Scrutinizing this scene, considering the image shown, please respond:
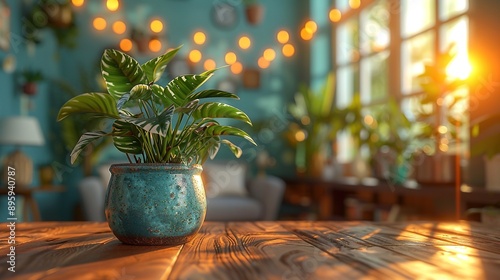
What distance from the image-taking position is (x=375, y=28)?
15.3 ft

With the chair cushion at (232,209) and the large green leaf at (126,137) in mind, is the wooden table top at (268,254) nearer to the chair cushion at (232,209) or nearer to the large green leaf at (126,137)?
the large green leaf at (126,137)

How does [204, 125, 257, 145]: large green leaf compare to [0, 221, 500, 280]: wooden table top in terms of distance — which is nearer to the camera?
[0, 221, 500, 280]: wooden table top

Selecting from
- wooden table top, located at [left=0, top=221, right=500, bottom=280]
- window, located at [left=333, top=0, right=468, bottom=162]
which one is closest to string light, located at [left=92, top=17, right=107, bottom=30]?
window, located at [left=333, top=0, right=468, bottom=162]

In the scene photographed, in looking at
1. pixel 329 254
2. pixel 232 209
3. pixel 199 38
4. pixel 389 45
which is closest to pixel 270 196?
pixel 232 209

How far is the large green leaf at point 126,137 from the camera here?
1062 millimetres

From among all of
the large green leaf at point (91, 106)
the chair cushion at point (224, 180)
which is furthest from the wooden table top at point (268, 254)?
the chair cushion at point (224, 180)

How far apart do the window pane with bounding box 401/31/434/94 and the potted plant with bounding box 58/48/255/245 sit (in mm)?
3075

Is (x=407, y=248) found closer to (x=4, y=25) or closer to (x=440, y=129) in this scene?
(x=440, y=129)

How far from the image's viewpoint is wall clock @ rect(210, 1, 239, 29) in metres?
5.88

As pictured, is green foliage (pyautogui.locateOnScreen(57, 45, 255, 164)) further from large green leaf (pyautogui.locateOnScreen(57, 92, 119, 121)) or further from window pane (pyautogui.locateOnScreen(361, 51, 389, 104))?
window pane (pyautogui.locateOnScreen(361, 51, 389, 104))

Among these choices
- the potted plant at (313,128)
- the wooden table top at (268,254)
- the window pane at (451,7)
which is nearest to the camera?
the wooden table top at (268,254)

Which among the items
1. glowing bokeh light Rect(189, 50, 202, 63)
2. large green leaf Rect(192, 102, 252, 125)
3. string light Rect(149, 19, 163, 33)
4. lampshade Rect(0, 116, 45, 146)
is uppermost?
string light Rect(149, 19, 163, 33)

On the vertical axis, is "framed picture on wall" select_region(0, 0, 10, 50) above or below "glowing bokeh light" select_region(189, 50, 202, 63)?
below

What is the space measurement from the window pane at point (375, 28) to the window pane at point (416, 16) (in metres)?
0.20
